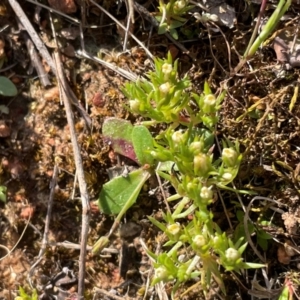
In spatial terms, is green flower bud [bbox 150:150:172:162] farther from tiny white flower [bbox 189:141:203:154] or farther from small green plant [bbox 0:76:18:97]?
small green plant [bbox 0:76:18:97]

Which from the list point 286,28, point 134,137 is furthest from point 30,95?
point 286,28

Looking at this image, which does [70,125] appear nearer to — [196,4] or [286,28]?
[196,4]

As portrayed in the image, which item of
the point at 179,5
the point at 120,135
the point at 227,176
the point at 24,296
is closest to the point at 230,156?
the point at 227,176

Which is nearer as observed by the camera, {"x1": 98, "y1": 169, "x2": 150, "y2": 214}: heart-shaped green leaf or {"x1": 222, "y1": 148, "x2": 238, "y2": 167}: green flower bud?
{"x1": 222, "y1": 148, "x2": 238, "y2": 167}: green flower bud

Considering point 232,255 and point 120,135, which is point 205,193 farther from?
point 120,135

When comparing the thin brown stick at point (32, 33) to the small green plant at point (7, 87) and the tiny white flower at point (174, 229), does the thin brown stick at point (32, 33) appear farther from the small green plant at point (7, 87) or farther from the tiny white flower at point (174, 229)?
the tiny white flower at point (174, 229)

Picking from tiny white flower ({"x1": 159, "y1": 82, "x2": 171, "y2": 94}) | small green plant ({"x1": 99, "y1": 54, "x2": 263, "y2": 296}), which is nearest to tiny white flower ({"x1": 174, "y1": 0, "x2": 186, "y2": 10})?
small green plant ({"x1": 99, "y1": 54, "x2": 263, "y2": 296})

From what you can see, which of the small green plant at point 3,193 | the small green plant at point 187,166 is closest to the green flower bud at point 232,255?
the small green plant at point 187,166
